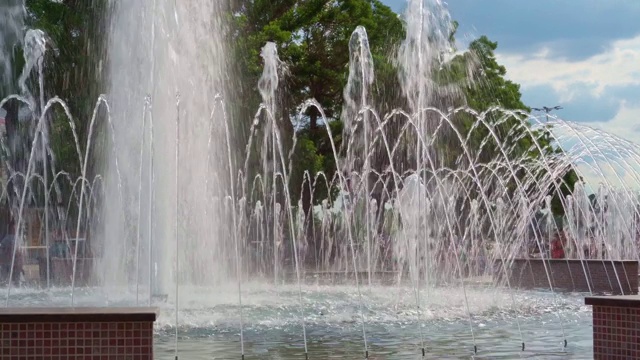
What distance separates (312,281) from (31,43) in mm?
10803

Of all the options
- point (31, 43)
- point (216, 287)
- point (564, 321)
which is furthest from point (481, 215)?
point (564, 321)

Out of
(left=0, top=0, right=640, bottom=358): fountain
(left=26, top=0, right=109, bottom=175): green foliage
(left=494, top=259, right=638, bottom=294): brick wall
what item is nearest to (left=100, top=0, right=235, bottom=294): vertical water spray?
(left=0, top=0, right=640, bottom=358): fountain

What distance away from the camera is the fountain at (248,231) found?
13.8 metres

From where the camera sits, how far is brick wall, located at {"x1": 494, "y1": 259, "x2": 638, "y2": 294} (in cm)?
2217

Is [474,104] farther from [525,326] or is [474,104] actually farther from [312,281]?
[525,326]

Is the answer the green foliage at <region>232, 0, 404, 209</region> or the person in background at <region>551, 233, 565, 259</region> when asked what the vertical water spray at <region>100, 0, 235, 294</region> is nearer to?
the person in background at <region>551, 233, 565, 259</region>

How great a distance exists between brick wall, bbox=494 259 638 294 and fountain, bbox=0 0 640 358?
0.18ft

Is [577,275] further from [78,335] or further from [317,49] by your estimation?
[317,49]

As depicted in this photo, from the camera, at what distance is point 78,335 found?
8.28 metres

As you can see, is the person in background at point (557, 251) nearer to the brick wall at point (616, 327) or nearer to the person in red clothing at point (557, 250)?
the person in red clothing at point (557, 250)

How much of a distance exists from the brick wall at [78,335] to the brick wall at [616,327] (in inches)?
152

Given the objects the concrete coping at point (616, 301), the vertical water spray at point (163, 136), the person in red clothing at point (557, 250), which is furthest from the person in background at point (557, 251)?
the concrete coping at point (616, 301)

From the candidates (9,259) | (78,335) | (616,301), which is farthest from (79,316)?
(9,259)

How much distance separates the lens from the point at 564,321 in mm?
15398
